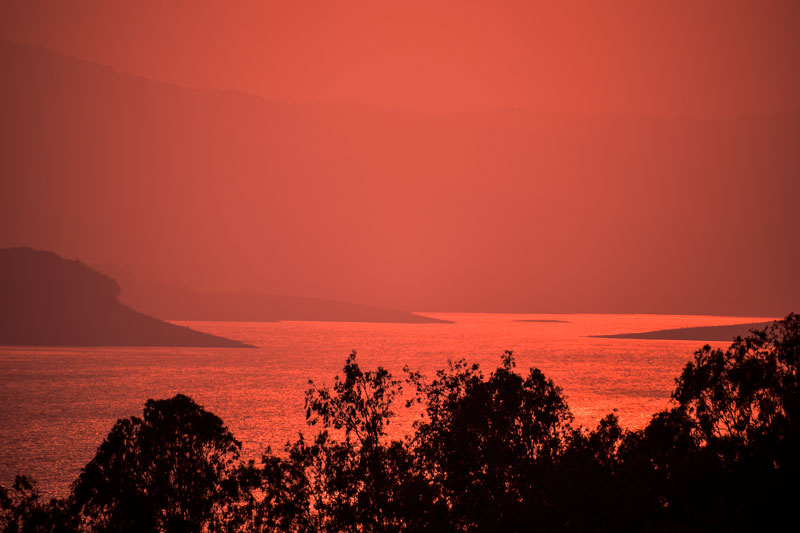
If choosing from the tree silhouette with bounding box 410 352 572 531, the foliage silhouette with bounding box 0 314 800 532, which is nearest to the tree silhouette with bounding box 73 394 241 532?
the foliage silhouette with bounding box 0 314 800 532

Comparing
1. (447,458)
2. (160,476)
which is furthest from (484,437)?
(160,476)

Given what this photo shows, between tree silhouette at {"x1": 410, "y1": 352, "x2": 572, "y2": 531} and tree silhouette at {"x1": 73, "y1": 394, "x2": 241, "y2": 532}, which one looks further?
tree silhouette at {"x1": 73, "y1": 394, "x2": 241, "y2": 532}

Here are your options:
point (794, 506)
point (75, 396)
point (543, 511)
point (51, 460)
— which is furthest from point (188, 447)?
point (75, 396)

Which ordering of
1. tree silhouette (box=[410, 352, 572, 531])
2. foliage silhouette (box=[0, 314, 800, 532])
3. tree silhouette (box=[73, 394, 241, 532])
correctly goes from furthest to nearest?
tree silhouette (box=[73, 394, 241, 532]) < tree silhouette (box=[410, 352, 572, 531]) < foliage silhouette (box=[0, 314, 800, 532])

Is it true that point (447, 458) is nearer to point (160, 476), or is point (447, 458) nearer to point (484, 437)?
point (484, 437)

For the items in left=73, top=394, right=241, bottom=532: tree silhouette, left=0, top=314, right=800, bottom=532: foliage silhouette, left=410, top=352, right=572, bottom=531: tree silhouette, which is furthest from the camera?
left=73, top=394, right=241, bottom=532: tree silhouette

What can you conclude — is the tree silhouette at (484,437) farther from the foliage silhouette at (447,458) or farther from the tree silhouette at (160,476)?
the tree silhouette at (160,476)

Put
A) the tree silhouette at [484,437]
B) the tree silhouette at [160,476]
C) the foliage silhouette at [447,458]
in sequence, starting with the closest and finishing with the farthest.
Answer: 1. the foliage silhouette at [447,458]
2. the tree silhouette at [484,437]
3. the tree silhouette at [160,476]

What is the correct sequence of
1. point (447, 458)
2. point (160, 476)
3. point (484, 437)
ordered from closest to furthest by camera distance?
point (447, 458)
point (484, 437)
point (160, 476)

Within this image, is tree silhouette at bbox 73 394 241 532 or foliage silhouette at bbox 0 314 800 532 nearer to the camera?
foliage silhouette at bbox 0 314 800 532

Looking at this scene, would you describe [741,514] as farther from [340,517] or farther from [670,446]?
[340,517]

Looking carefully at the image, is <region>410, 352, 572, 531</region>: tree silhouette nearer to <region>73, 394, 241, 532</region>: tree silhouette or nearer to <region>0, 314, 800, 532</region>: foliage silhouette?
<region>0, 314, 800, 532</region>: foliage silhouette

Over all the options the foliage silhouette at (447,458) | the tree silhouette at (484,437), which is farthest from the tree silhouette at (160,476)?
the tree silhouette at (484,437)

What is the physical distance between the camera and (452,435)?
2823 centimetres
